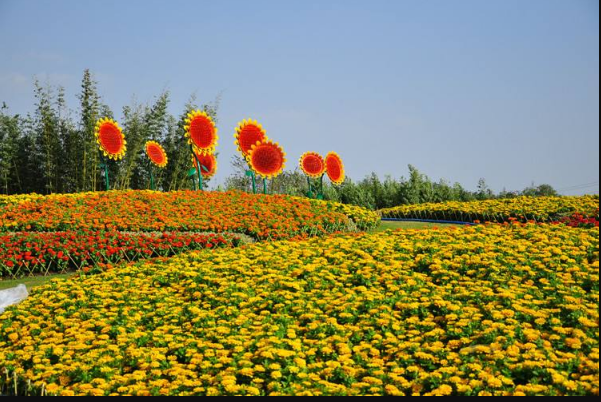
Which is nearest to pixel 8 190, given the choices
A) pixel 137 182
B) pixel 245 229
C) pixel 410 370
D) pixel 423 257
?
pixel 137 182

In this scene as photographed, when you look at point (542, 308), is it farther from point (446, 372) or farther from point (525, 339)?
point (446, 372)

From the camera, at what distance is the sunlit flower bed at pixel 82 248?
30.7 feet

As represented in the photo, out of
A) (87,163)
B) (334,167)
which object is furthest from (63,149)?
(334,167)

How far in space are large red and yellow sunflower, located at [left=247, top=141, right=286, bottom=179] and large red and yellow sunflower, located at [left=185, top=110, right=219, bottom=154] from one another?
135 centimetres

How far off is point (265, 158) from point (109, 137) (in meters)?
4.64

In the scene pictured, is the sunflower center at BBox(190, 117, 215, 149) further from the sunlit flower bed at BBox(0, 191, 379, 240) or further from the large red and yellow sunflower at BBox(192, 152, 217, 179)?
the large red and yellow sunflower at BBox(192, 152, 217, 179)

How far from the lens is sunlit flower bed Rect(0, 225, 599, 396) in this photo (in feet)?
13.8

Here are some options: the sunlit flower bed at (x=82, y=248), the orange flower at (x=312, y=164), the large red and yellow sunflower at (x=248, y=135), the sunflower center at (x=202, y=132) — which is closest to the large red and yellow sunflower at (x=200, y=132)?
the sunflower center at (x=202, y=132)

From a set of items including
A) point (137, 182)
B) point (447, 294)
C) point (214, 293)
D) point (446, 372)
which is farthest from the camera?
point (137, 182)

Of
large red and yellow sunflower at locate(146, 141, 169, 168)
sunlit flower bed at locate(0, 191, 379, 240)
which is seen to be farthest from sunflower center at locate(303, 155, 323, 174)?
large red and yellow sunflower at locate(146, 141, 169, 168)

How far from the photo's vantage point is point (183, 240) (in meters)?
10.1

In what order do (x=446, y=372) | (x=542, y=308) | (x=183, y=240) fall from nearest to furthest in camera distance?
(x=446, y=372), (x=542, y=308), (x=183, y=240)

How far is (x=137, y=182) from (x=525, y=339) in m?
18.4

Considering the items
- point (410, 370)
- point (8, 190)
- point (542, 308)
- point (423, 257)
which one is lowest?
point (410, 370)
